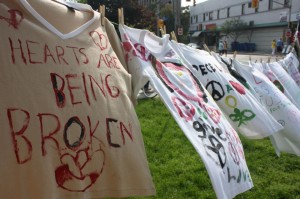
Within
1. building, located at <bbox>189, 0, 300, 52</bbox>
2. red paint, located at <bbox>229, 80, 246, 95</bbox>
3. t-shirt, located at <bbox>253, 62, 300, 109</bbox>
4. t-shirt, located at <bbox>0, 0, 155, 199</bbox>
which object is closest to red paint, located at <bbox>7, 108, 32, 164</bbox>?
t-shirt, located at <bbox>0, 0, 155, 199</bbox>

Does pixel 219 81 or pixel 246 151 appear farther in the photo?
pixel 246 151

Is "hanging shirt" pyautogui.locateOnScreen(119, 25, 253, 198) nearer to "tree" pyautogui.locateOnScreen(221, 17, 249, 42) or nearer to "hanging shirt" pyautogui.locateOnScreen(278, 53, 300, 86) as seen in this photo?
"hanging shirt" pyautogui.locateOnScreen(278, 53, 300, 86)

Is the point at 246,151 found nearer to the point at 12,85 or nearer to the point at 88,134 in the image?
the point at 88,134

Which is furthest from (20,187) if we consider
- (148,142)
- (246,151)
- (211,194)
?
(246,151)

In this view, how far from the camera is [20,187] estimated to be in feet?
3.63

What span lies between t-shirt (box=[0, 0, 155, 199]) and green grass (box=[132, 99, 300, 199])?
1624 millimetres

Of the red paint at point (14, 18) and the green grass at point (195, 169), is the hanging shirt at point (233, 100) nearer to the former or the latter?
the green grass at point (195, 169)

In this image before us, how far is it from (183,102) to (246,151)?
2.54 meters

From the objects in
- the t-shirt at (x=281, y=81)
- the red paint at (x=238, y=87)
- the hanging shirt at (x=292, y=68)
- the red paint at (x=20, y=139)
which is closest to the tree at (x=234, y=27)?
the hanging shirt at (x=292, y=68)

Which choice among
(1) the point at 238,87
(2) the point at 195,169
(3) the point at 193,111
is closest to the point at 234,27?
(2) the point at 195,169

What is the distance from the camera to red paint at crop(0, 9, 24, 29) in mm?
1264

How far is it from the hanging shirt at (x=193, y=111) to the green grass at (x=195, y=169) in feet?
4.22

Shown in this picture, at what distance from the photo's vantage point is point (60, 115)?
1.25 m

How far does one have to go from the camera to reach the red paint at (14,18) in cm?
126
